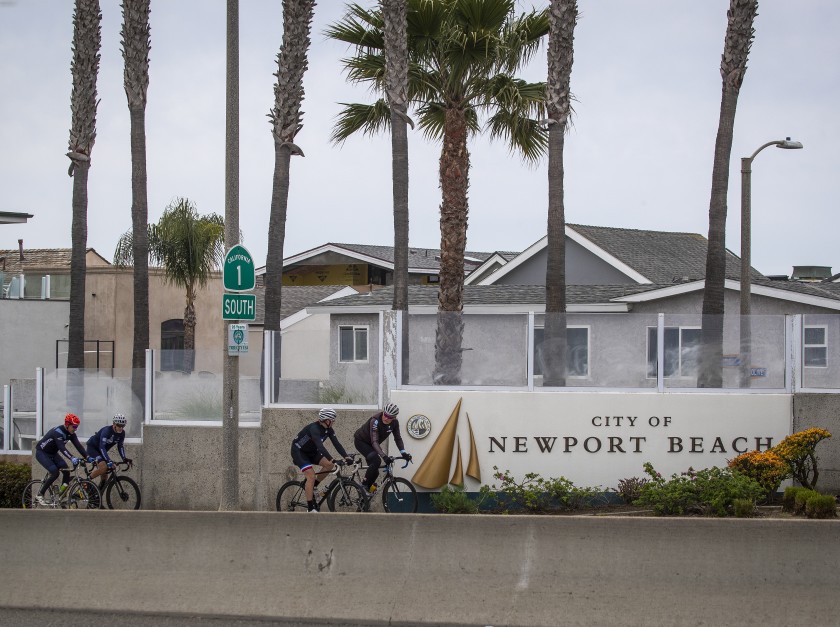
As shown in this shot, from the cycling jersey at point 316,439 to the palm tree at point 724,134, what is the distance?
8.04 meters

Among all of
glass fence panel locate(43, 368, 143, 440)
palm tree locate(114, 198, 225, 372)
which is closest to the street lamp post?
glass fence panel locate(43, 368, 143, 440)

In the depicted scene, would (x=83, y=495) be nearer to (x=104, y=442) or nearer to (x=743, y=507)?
(x=104, y=442)

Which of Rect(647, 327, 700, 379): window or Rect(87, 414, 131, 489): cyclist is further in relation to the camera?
Rect(87, 414, 131, 489): cyclist

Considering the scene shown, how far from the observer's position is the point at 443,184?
22.1m

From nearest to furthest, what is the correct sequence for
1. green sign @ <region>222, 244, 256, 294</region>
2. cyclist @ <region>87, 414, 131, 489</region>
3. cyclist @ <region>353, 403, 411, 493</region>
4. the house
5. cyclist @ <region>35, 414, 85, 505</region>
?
green sign @ <region>222, 244, 256, 294</region> < cyclist @ <region>353, 403, 411, 493</region> < cyclist @ <region>35, 414, 85, 505</region> < cyclist @ <region>87, 414, 131, 489</region> < the house

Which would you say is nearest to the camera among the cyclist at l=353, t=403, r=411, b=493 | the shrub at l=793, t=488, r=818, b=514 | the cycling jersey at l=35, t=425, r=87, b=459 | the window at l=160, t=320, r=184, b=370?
the shrub at l=793, t=488, r=818, b=514

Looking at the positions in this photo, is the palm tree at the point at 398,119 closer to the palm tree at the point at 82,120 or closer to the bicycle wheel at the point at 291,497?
the bicycle wheel at the point at 291,497

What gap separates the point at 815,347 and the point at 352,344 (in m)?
17.9

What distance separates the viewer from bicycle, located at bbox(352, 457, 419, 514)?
50.6 ft

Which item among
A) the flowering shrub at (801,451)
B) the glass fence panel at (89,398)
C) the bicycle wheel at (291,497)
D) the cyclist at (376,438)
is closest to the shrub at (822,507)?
the flowering shrub at (801,451)

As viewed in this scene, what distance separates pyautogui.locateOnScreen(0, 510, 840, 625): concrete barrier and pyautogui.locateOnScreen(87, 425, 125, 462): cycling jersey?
645 cm

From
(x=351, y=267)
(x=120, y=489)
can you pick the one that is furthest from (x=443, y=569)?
(x=351, y=267)

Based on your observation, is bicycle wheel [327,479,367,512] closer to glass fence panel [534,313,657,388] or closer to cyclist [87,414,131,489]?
glass fence panel [534,313,657,388]

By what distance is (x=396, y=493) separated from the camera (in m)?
15.5
